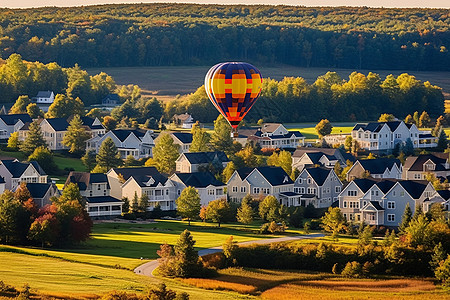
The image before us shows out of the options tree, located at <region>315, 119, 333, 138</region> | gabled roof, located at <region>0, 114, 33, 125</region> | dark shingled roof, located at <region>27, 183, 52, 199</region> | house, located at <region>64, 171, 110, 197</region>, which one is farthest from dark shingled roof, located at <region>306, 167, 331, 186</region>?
gabled roof, located at <region>0, 114, 33, 125</region>

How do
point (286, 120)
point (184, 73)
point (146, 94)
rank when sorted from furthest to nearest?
point (184, 73) → point (146, 94) → point (286, 120)

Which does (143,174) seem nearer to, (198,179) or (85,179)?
(198,179)

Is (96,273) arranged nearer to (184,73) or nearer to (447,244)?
(447,244)

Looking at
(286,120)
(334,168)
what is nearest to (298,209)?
(334,168)

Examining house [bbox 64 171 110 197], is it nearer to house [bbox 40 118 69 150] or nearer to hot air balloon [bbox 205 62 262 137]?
hot air balloon [bbox 205 62 262 137]

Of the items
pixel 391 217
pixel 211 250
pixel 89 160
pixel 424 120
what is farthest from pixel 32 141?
pixel 424 120

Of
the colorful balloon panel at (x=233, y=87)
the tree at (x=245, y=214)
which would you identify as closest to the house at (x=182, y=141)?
the tree at (x=245, y=214)

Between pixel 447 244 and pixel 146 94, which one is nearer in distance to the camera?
pixel 447 244

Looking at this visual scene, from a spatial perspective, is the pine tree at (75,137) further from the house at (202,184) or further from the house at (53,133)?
the house at (202,184)
